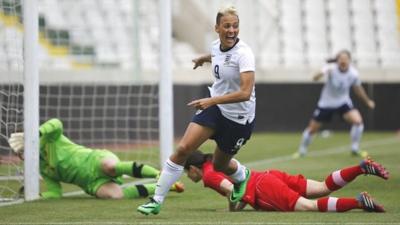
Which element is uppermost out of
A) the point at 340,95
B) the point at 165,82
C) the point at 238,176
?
the point at 165,82

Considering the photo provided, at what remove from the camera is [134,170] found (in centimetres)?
1016

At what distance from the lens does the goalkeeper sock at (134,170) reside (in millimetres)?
10077

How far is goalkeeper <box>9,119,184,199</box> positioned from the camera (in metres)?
10.2

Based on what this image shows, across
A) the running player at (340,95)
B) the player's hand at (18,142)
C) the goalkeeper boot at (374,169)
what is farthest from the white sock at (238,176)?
the running player at (340,95)

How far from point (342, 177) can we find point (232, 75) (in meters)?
1.34

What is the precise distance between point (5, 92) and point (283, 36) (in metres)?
18.2

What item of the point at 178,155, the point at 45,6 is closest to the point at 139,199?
the point at 178,155

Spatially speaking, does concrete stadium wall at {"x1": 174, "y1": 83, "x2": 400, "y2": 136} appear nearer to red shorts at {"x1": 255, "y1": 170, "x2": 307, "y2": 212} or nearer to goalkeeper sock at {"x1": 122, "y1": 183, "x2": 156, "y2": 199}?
goalkeeper sock at {"x1": 122, "y1": 183, "x2": 156, "y2": 199}

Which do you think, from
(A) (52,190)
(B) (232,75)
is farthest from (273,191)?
(A) (52,190)

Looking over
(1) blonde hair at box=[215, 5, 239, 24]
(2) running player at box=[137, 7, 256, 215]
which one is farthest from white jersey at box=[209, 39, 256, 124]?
(1) blonde hair at box=[215, 5, 239, 24]

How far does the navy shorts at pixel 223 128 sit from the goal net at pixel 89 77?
114 inches

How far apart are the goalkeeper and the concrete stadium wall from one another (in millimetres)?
Answer: 16214

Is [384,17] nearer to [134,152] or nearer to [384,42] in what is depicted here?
[384,42]

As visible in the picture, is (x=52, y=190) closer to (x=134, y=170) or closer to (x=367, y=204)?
(x=134, y=170)
